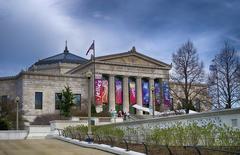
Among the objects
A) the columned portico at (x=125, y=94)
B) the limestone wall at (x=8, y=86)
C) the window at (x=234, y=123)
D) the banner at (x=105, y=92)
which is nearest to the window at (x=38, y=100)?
the limestone wall at (x=8, y=86)

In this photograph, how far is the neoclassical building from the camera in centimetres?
8269

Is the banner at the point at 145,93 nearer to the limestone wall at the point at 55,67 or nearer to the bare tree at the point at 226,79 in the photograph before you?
the limestone wall at the point at 55,67

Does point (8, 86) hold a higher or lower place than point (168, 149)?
higher

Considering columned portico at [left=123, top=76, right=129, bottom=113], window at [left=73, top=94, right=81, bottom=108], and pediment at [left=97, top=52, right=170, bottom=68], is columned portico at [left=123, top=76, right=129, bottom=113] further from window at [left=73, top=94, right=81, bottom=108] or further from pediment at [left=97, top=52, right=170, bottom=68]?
window at [left=73, top=94, right=81, bottom=108]

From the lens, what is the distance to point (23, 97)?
3206 inches

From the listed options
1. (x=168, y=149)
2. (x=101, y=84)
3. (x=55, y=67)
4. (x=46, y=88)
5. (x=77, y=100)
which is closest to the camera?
(x=168, y=149)

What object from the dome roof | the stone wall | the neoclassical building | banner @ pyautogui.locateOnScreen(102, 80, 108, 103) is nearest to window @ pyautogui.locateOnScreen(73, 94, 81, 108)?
the neoclassical building

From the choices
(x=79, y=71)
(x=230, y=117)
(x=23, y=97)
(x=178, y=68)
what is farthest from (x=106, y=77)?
(x=230, y=117)

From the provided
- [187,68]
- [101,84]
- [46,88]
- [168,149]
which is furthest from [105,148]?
[46,88]

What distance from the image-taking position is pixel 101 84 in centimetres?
8419

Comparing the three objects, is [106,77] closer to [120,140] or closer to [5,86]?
[5,86]

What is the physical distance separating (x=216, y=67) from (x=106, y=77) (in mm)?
45845

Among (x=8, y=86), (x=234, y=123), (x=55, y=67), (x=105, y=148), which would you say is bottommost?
(x=105, y=148)

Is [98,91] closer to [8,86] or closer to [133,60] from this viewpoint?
[133,60]
